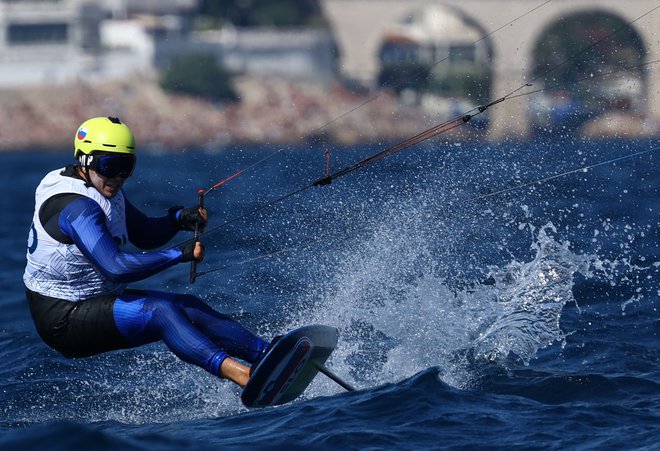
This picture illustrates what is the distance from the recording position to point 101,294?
6.97 m

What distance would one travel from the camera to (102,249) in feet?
21.6

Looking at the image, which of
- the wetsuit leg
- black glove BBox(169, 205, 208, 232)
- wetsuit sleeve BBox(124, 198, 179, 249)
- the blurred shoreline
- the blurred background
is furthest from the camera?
the blurred background

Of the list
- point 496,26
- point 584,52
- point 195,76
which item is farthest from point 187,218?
point 195,76

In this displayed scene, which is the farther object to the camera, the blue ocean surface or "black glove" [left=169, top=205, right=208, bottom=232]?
"black glove" [left=169, top=205, right=208, bottom=232]

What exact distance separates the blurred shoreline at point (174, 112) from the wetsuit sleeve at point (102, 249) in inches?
2263

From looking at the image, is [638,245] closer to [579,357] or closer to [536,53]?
[579,357]

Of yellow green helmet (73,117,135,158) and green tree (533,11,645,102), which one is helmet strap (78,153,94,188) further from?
green tree (533,11,645,102)

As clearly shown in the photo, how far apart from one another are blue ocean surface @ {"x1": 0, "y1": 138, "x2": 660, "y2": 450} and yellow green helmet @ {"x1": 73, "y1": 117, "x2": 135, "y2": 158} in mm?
940

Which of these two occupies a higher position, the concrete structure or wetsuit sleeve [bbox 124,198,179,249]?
Answer: the concrete structure

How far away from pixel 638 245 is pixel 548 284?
134 inches

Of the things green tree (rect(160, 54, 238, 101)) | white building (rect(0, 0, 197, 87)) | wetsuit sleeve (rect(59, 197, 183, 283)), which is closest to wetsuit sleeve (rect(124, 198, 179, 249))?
wetsuit sleeve (rect(59, 197, 183, 283))

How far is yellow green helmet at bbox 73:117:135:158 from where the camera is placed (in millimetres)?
6773

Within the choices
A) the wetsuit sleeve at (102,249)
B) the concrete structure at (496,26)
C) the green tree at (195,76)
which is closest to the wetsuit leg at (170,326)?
the wetsuit sleeve at (102,249)

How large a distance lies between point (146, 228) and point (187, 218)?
0.32 metres
